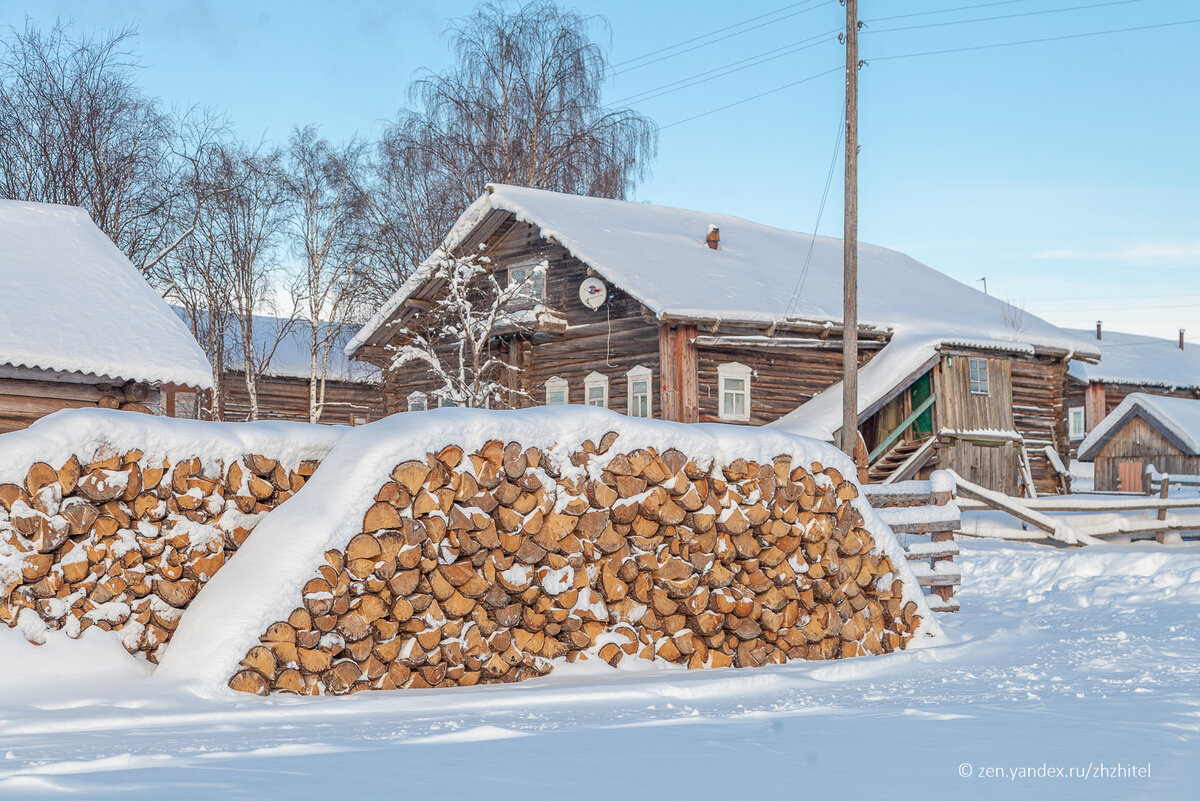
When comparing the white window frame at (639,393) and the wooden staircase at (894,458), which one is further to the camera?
the wooden staircase at (894,458)

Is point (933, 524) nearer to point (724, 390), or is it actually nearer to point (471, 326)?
point (724, 390)

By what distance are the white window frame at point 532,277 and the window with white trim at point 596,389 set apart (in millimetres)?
1830

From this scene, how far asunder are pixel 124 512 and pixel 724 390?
636 inches

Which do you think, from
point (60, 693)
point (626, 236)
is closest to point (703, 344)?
point (626, 236)

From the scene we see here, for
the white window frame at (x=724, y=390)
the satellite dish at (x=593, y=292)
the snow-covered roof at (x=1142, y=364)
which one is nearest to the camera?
the white window frame at (x=724, y=390)

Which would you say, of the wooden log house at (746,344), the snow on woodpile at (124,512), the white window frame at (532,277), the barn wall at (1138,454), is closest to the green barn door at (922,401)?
the wooden log house at (746,344)

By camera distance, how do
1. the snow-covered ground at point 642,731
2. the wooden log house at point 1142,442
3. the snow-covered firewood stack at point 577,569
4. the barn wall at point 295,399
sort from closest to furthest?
1. the snow-covered ground at point 642,731
2. the snow-covered firewood stack at point 577,569
3. the wooden log house at point 1142,442
4. the barn wall at point 295,399

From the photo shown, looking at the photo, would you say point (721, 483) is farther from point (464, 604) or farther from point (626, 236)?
point (626, 236)

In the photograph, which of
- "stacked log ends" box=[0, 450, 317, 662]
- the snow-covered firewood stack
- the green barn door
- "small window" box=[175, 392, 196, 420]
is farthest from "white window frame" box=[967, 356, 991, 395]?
"small window" box=[175, 392, 196, 420]

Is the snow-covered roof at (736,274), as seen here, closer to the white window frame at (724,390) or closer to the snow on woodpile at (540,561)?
the white window frame at (724,390)

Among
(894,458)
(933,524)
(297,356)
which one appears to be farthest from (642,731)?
(297,356)

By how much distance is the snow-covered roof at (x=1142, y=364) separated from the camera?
40.6 m

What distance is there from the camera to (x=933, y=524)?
10875mm

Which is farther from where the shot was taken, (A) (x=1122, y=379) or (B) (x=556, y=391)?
(A) (x=1122, y=379)
